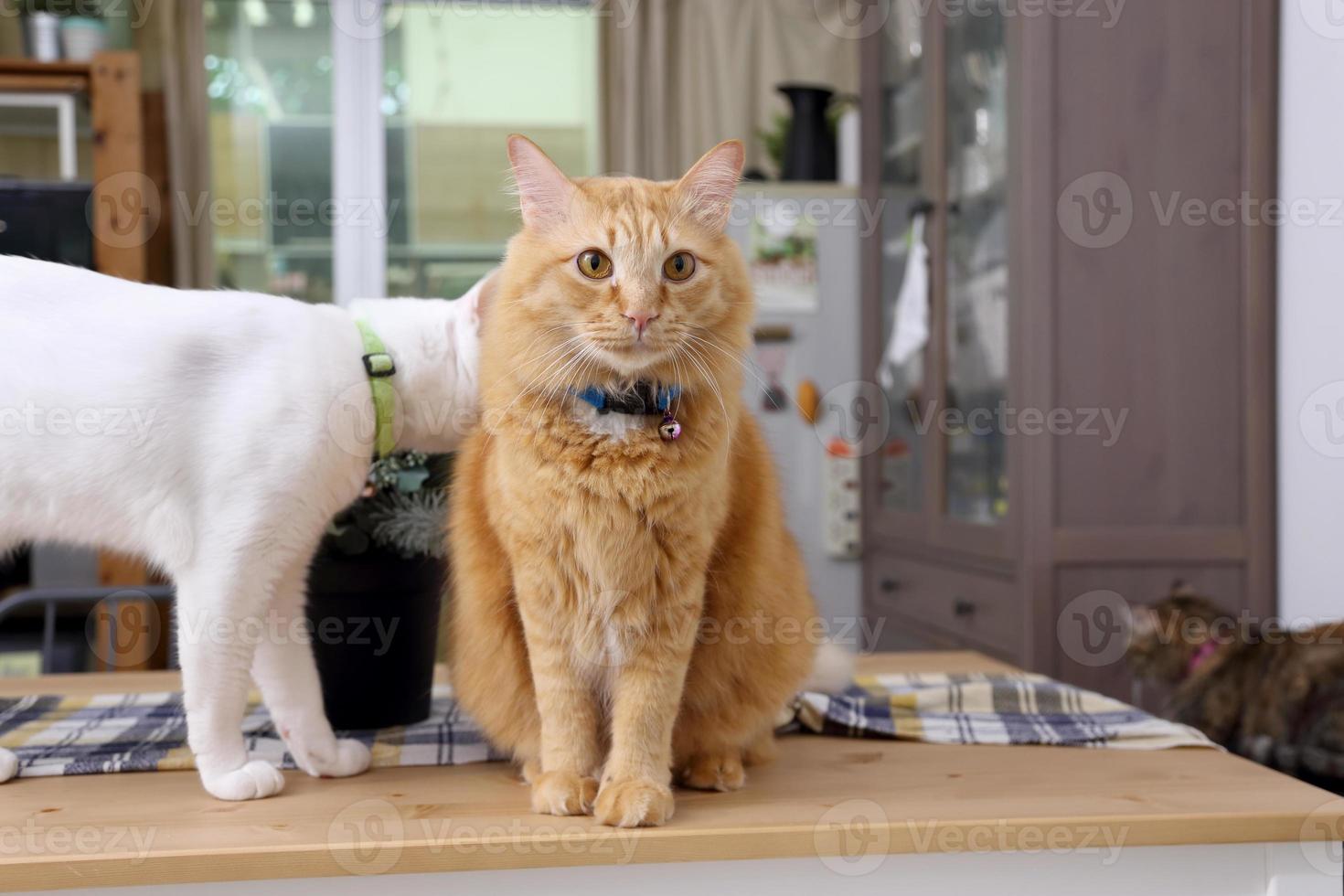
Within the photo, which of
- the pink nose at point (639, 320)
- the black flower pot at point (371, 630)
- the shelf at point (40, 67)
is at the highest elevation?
the shelf at point (40, 67)

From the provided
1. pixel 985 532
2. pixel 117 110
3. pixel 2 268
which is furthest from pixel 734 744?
pixel 117 110

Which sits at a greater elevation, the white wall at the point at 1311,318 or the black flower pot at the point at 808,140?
the black flower pot at the point at 808,140

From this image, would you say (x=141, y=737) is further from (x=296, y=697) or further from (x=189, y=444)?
(x=189, y=444)

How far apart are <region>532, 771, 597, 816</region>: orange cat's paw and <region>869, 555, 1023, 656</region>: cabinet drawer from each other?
161 cm

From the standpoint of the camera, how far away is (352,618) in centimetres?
123

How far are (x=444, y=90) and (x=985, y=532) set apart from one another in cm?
276

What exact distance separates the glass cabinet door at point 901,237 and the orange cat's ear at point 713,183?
6.47 feet

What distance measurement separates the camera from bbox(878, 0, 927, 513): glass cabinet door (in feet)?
9.71

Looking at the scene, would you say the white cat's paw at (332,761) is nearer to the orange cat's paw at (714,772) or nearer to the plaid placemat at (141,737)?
the plaid placemat at (141,737)

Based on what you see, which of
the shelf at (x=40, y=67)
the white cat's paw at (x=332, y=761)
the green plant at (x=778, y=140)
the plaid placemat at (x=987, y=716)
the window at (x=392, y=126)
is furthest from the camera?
the window at (x=392, y=126)

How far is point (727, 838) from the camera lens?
2.90ft

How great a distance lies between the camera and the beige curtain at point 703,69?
405 cm

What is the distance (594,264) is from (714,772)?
497 mm

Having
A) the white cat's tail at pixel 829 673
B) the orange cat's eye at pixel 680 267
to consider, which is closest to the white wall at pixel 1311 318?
the white cat's tail at pixel 829 673
